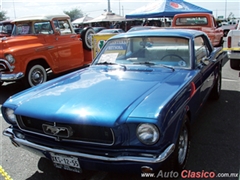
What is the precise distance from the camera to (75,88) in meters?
2.90

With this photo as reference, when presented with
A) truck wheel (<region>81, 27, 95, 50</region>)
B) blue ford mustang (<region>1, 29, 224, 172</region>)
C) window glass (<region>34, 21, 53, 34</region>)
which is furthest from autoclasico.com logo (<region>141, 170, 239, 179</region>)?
truck wheel (<region>81, 27, 95, 50</region>)

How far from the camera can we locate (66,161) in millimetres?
2365

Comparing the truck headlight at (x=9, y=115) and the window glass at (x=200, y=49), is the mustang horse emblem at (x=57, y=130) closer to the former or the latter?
the truck headlight at (x=9, y=115)

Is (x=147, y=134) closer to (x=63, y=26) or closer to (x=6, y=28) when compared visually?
(x=63, y=26)

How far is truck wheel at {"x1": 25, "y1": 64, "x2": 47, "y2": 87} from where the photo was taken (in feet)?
20.9

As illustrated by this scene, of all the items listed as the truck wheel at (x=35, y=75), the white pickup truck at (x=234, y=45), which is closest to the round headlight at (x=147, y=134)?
the truck wheel at (x=35, y=75)

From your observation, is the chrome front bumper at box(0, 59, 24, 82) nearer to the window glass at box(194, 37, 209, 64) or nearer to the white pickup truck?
the window glass at box(194, 37, 209, 64)

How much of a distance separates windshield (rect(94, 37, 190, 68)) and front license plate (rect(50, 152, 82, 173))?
1.76 m

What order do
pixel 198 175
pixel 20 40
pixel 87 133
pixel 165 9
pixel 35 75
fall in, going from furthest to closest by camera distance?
pixel 165 9
pixel 35 75
pixel 20 40
pixel 198 175
pixel 87 133

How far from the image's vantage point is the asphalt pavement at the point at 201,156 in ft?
9.23

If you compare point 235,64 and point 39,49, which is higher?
point 39,49

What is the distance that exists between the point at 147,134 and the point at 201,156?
1274 mm

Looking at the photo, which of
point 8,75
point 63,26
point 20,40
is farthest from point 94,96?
point 63,26

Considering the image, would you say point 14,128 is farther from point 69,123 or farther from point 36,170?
point 69,123
